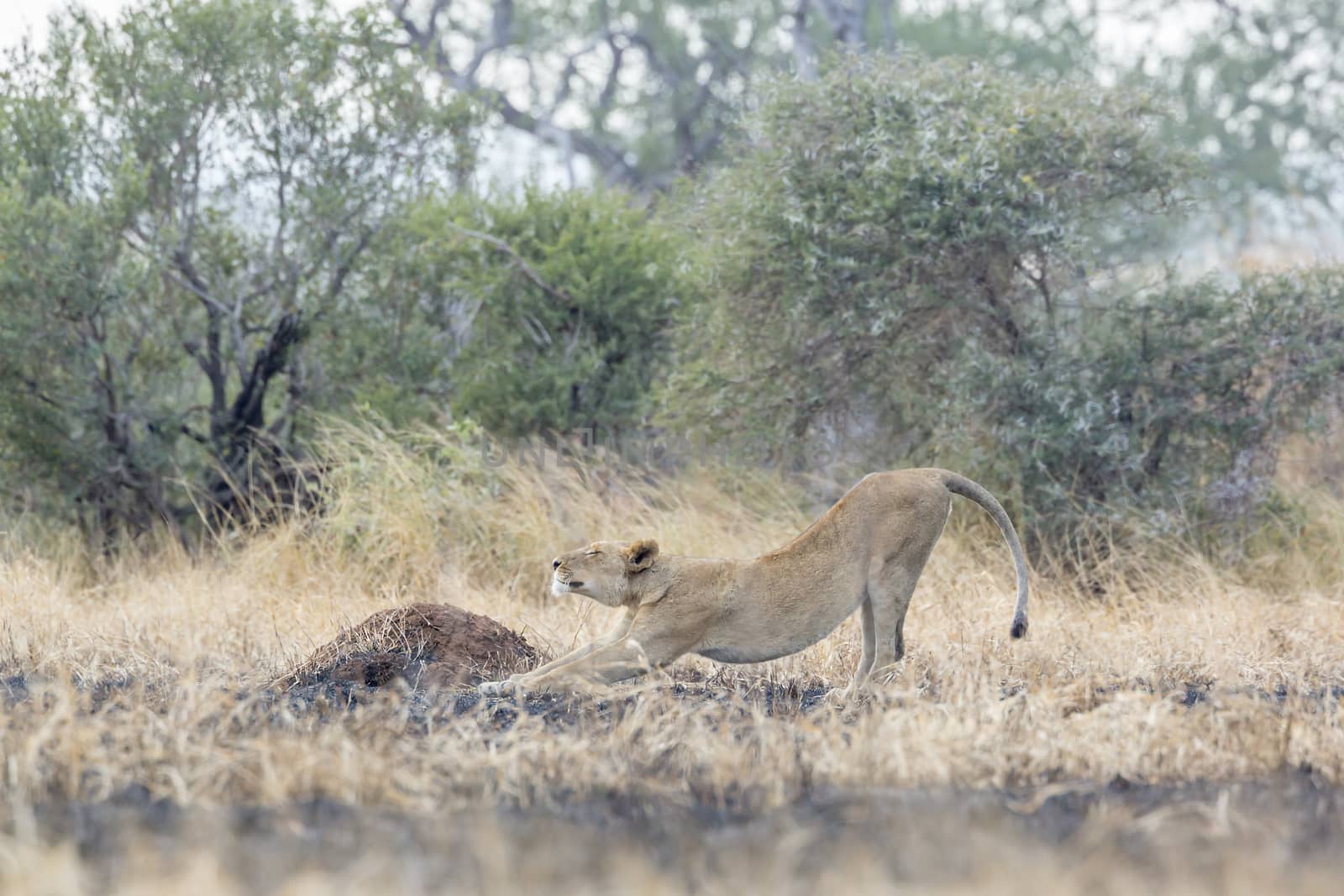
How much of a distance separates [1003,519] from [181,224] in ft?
27.3

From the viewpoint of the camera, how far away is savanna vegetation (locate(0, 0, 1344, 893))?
152 inches

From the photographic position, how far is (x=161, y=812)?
394 cm

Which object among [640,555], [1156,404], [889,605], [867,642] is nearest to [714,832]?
[640,555]

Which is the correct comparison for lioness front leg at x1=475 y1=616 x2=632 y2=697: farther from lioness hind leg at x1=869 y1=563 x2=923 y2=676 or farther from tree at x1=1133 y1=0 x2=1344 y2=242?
tree at x1=1133 y1=0 x2=1344 y2=242

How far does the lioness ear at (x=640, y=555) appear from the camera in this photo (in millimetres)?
6203

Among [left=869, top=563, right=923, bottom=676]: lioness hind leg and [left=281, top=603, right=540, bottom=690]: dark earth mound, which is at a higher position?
[left=869, top=563, right=923, bottom=676]: lioness hind leg

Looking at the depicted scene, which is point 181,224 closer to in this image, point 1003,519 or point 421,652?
point 421,652

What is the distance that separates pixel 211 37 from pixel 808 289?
5.39 m

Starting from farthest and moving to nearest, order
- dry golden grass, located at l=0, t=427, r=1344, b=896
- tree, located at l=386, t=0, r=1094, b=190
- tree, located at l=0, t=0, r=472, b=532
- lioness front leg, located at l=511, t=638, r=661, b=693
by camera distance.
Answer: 1. tree, located at l=386, t=0, r=1094, b=190
2. tree, located at l=0, t=0, r=472, b=532
3. lioness front leg, located at l=511, t=638, r=661, b=693
4. dry golden grass, located at l=0, t=427, r=1344, b=896

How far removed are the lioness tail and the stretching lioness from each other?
1 cm

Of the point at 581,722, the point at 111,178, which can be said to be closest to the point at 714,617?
the point at 581,722

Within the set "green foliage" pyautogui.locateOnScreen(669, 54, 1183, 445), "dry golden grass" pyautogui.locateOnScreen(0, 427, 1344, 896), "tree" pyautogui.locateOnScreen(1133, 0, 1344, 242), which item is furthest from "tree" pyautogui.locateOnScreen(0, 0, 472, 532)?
"tree" pyautogui.locateOnScreen(1133, 0, 1344, 242)

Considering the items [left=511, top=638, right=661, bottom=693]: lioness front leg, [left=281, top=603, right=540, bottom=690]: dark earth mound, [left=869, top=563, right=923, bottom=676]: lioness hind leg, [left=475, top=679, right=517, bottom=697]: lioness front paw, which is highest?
[left=869, top=563, right=923, bottom=676]: lioness hind leg

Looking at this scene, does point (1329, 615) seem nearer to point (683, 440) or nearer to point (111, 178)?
point (683, 440)
